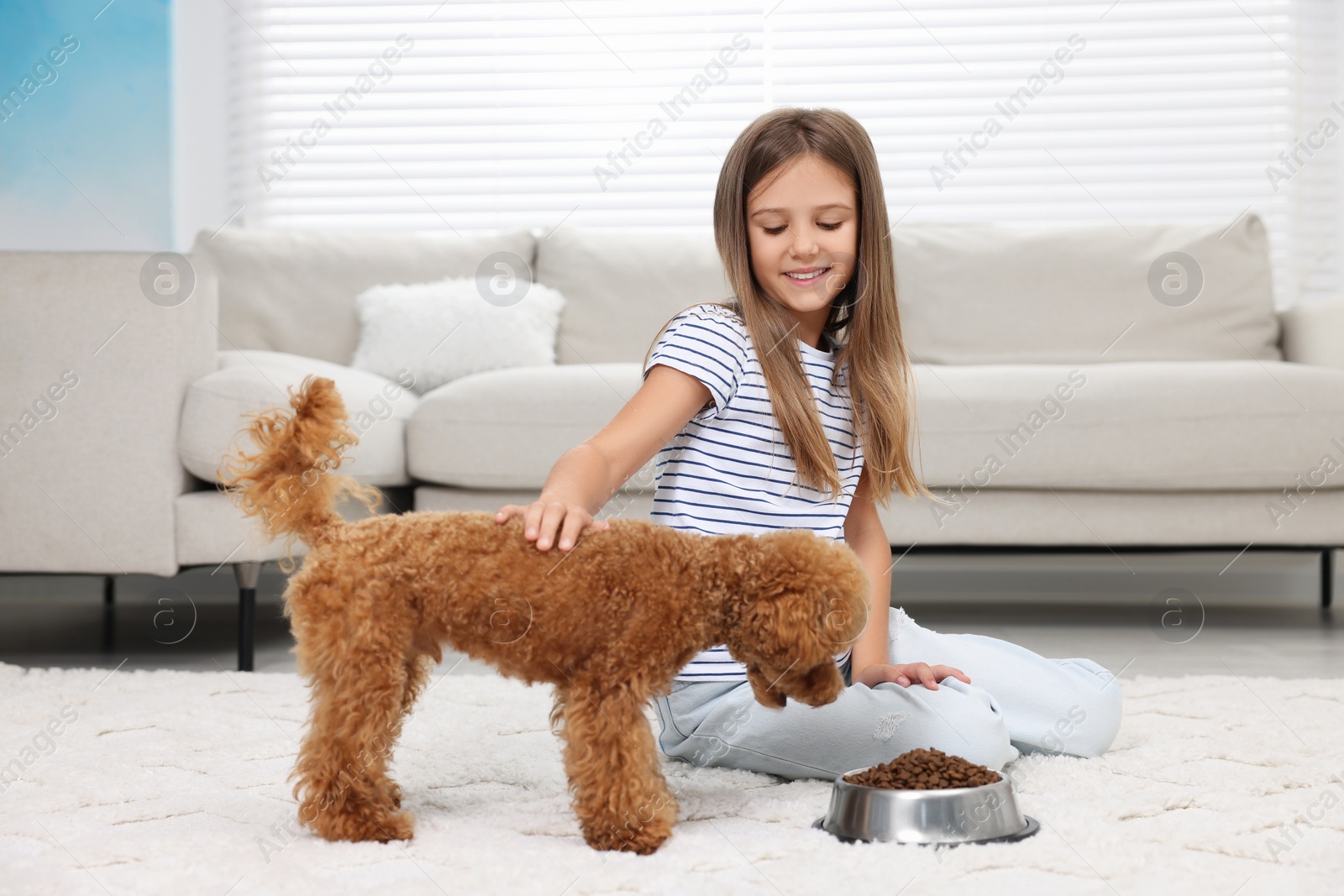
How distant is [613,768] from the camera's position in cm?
112

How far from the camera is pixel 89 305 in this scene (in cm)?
223

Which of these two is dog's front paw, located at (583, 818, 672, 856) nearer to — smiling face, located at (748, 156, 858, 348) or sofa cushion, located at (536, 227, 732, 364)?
smiling face, located at (748, 156, 858, 348)

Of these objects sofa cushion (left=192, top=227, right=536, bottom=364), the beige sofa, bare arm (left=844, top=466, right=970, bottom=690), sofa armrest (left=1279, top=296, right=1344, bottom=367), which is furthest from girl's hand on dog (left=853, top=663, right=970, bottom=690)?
sofa cushion (left=192, top=227, right=536, bottom=364)


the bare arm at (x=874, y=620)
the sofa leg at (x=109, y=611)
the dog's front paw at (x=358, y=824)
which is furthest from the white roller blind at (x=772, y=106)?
the dog's front paw at (x=358, y=824)

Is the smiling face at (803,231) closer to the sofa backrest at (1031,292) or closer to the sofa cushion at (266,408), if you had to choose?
the sofa cushion at (266,408)

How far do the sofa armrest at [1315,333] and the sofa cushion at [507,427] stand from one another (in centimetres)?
179

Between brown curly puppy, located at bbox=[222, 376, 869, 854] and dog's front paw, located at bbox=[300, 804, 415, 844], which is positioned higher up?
brown curly puppy, located at bbox=[222, 376, 869, 854]

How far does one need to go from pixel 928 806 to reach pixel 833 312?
744 millimetres

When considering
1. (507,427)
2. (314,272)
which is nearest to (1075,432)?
(507,427)

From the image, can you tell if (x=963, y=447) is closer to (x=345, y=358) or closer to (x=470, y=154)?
(x=345, y=358)

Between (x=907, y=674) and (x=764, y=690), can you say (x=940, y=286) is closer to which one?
(x=907, y=674)

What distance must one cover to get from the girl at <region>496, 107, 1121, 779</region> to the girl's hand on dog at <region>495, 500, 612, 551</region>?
6.7 inches

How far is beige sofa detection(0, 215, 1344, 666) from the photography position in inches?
88.2

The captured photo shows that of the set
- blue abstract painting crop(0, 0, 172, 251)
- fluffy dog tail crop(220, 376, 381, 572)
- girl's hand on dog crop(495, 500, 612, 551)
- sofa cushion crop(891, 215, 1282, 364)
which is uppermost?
blue abstract painting crop(0, 0, 172, 251)
